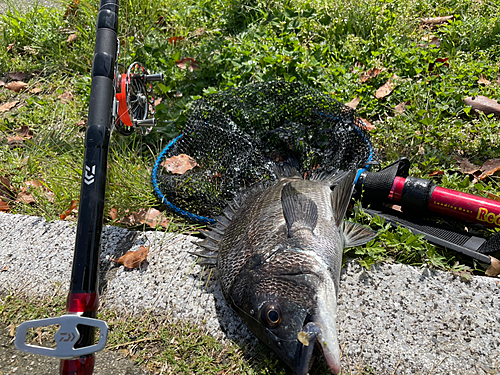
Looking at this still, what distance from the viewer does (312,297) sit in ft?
6.99

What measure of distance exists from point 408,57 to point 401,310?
298 centimetres

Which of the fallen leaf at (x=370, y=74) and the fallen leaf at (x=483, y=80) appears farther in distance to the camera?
the fallen leaf at (x=370, y=74)

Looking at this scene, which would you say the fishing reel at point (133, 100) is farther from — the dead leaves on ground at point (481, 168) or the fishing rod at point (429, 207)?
the dead leaves on ground at point (481, 168)

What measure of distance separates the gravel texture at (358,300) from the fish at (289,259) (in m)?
0.23

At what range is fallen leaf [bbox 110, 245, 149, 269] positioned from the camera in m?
2.91

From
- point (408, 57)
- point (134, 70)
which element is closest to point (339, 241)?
point (134, 70)

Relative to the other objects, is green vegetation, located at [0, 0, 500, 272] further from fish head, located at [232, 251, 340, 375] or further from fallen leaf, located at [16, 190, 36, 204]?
fish head, located at [232, 251, 340, 375]

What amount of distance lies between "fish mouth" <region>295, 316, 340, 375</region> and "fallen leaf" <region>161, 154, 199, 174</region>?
1922 millimetres

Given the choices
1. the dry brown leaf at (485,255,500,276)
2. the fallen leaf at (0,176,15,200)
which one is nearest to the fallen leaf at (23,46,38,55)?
the fallen leaf at (0,176,15,200)

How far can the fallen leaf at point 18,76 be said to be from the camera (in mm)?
5469

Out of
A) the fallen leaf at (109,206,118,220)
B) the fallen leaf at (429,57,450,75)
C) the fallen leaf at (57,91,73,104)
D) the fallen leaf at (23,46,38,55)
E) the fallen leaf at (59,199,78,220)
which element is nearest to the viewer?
the fallen leaf at (109,206,118,220)

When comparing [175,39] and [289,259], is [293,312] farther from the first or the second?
[175,39]

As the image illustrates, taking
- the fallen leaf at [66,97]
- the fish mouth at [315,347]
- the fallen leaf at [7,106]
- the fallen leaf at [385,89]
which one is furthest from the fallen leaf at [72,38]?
the fish mouth at [315,347]

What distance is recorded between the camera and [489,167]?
10.9 feet
